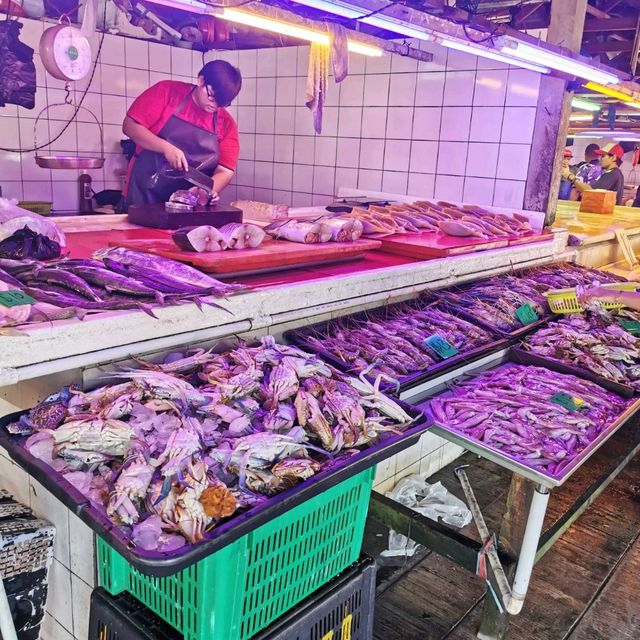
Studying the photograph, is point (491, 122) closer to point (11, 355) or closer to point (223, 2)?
point (223, 2)

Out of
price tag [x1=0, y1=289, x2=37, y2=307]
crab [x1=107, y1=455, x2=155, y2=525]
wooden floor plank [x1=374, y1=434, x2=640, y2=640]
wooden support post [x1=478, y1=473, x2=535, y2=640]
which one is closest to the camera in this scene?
crab [x1=107, y1=455, x2=155, y2=525]

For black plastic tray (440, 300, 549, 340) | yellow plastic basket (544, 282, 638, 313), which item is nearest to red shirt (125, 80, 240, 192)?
black plastic tray (440, 300, 549, 340)

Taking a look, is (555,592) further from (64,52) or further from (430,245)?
(64,52)

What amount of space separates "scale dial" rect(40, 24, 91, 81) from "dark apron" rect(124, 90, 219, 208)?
0.92 m

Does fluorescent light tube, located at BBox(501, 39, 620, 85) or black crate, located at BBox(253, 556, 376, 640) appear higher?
fluorescent light tube, located at BBox(501, 39, 620, 85)

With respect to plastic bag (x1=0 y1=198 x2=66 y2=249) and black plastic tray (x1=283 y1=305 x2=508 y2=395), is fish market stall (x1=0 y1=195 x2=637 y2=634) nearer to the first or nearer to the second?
black plastic tray (x1=283 y1=305 x2=508 y2=395)

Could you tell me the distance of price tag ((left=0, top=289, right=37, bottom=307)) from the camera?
2098 millimetres

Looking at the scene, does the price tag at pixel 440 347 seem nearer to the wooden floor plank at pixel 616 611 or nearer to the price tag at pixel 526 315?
the price tag at pixel 526 315

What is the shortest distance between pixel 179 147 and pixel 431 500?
3553 mm

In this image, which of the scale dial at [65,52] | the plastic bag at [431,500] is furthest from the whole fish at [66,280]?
the scale dial at [65,52]

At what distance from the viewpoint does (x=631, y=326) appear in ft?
13.2

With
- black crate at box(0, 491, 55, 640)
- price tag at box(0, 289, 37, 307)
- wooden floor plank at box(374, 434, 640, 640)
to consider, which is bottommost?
wooden floor plank at box(374, 434, 640, 640)

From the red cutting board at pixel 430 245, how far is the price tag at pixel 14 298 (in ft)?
7.74

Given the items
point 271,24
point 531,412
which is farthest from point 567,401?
point 271,24
